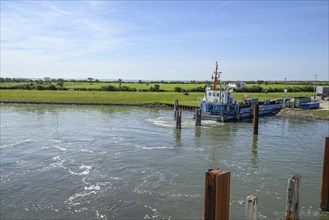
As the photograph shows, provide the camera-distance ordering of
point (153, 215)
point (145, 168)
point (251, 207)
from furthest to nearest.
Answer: point (145, 168), point (153, 215), point (251, 207)

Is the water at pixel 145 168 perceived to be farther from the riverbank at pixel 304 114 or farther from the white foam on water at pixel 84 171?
the riverbank at pixel 304 114

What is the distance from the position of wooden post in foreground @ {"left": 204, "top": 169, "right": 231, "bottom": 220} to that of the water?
18.9 ft

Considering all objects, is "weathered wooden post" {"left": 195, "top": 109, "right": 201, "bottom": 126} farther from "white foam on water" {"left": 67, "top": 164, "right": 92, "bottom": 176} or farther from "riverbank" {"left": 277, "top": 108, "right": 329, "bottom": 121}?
"white foam on water" {"left": 67, "top": 164, "right": 92, "bottom": 176}

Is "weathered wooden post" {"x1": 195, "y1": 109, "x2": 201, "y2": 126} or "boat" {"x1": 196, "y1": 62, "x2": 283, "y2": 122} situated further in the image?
"boat" {"x1": 196, "y1": 62, "x2": 283, "y2": 122}

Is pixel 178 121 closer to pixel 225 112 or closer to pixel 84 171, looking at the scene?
pixel 225 112

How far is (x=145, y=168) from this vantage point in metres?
21.0

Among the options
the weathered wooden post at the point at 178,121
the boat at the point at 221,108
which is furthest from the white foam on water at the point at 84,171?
the boat at the point at 221,108

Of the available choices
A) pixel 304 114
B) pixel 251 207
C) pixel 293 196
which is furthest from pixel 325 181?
pixel 304 114

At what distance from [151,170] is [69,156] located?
740 cm

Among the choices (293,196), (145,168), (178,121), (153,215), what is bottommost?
(153,215)

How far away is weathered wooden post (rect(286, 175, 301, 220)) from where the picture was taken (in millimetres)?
10641

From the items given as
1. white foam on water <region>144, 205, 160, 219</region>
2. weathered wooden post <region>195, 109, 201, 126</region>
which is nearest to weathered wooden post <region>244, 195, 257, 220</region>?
white foam on water <region>144, 205, 160, 219</region>

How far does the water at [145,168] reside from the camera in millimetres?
14969

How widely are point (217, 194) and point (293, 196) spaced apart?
4008 millimetres
